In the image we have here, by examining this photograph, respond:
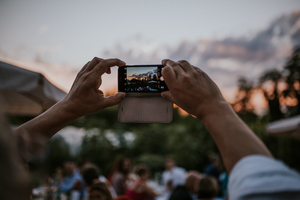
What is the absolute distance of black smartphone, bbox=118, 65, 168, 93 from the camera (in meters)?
1.20

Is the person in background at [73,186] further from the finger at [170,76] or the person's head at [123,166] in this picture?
the finger at [170,76]

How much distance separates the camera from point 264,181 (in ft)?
1.37

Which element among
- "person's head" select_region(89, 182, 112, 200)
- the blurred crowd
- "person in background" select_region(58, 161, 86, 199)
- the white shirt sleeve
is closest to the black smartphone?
the white shirt sleeve

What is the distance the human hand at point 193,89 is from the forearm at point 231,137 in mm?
34

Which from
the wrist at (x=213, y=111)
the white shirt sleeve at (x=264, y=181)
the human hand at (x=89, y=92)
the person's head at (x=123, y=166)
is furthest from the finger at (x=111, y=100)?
the person's head at (x=123, y=166)

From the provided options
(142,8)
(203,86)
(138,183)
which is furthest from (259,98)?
(203,86)

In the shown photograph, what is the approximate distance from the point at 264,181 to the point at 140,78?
0.89 meters

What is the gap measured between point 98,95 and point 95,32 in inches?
60.4

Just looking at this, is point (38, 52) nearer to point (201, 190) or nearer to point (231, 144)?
point (201, 190)

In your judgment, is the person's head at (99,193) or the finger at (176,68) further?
the person's head at (99,193)

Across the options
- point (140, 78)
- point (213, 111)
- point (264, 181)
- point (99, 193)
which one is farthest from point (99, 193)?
point (264, 181)

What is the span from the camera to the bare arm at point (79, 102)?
966 millimetres

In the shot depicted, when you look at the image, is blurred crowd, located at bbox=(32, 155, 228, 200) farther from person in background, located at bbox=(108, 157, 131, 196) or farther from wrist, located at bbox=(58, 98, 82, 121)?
wrist, located at bbox=(58, 98, 82, 121)

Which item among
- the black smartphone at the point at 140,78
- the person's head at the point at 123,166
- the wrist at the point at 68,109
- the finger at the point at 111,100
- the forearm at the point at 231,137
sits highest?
the black smartphone at the point at 140,78
